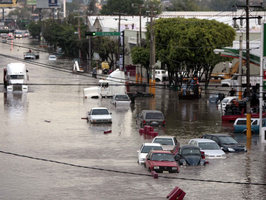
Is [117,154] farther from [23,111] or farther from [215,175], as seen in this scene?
[23,111]

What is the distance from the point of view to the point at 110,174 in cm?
3672

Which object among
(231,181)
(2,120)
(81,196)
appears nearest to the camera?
(81,196)

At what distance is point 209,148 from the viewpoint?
42.3 m

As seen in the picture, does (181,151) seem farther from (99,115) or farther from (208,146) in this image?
(99,115)

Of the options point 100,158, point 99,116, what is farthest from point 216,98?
point 100,158

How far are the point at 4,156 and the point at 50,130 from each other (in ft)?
33.3

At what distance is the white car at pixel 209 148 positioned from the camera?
4153 cm

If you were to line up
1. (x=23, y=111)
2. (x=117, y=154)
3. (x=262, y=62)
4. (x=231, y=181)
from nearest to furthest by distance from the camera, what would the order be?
(x=231, y=181) → (x=117, y=154) → (x=262, y=62) → (x=23, y=111)

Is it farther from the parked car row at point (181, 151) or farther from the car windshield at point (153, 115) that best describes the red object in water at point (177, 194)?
the car windshield at point (153, 115)

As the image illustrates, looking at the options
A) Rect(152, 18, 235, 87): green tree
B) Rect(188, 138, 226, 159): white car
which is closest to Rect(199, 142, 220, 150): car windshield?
Rect(188, 138, 226, 159): white car

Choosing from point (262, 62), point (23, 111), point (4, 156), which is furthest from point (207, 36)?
point (4, 156)

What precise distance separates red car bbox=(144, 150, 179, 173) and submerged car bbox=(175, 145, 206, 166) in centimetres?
174

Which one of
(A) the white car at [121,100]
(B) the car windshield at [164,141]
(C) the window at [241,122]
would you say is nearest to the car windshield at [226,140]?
(B) the car windshield at [164,141]

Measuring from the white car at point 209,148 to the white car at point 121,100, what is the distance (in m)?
25.5
